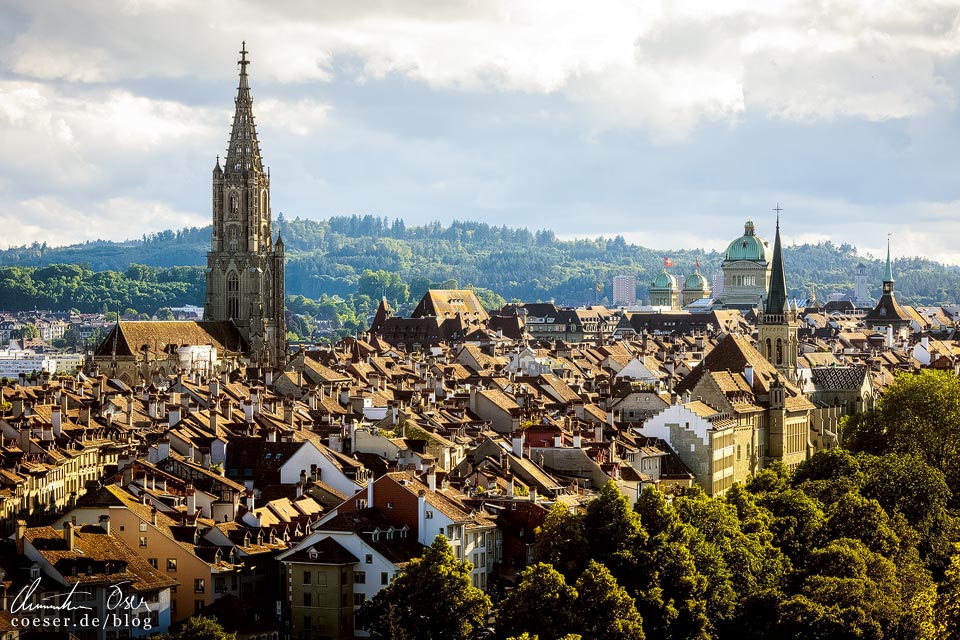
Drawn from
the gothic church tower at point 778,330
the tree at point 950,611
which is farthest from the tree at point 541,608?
the gothic church tower at point 778,330

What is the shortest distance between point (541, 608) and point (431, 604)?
3.34m

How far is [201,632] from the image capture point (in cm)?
6556

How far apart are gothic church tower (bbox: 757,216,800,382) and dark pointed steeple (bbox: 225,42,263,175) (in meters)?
52.4

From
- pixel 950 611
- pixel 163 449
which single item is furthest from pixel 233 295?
pixel 950 611

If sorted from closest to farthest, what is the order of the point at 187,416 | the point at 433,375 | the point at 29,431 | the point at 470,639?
the point at 470,639 → the point at 29,431 → the point at 187,416 → the point at 433,375

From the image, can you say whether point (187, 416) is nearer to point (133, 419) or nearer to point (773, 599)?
point (133, 419)

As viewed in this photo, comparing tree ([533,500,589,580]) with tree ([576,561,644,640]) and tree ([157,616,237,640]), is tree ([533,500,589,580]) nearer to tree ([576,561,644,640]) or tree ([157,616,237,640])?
tree ([576,561,644,640])

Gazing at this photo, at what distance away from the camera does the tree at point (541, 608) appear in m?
65.9

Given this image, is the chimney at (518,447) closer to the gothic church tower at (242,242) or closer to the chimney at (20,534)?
the chimney at (20,534)

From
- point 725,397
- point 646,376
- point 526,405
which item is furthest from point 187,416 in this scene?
point 646,376

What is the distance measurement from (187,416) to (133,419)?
3720mm

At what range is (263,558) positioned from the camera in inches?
2958
